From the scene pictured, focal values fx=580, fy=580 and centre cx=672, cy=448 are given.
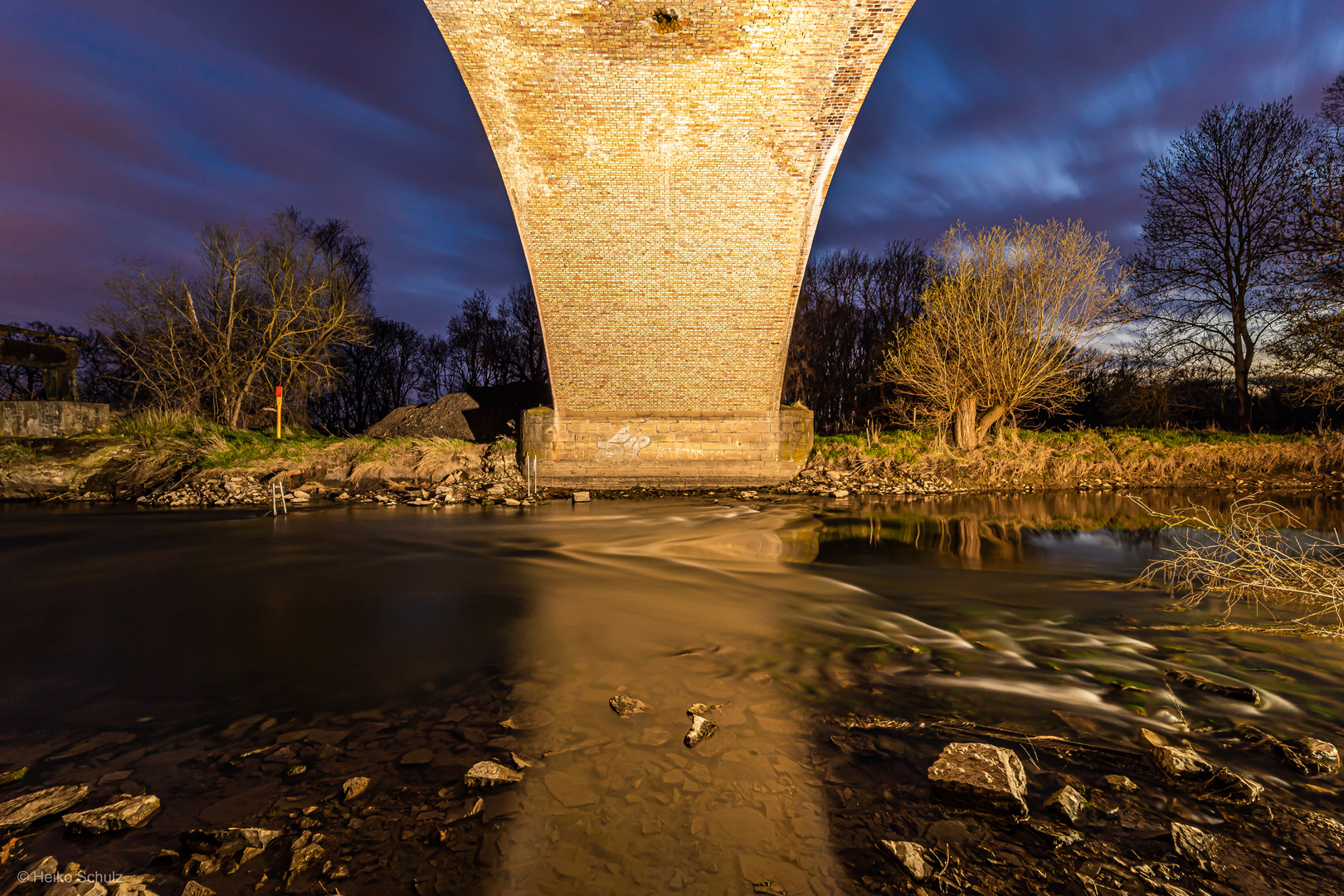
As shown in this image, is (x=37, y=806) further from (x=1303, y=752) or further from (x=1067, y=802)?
(x=1303, y=752)

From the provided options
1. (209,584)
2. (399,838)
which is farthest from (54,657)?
(399,838)

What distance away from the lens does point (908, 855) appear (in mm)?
1896

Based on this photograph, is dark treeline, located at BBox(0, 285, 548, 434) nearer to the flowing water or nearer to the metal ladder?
the metal ladder

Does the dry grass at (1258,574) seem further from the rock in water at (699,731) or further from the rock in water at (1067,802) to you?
the rock in water at (699,731)

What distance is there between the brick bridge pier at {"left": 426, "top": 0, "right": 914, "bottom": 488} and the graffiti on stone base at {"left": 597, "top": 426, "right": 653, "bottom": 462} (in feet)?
0.14

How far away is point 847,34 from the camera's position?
8844 mm

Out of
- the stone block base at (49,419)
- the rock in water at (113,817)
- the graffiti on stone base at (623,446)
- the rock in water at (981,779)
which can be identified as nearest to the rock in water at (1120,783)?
the rock in water at (981,779)

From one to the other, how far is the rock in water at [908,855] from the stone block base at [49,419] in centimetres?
1777

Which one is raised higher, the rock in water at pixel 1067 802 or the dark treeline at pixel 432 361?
the dark treeline at pixel 432 361

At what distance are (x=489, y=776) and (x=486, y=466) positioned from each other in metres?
12.0

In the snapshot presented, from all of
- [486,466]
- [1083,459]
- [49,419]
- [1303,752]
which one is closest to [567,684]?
[1303,752]

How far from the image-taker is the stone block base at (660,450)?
44.7 ft

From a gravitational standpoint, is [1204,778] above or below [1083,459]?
below

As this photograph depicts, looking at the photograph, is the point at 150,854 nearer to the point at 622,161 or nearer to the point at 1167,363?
the point at 622,161
